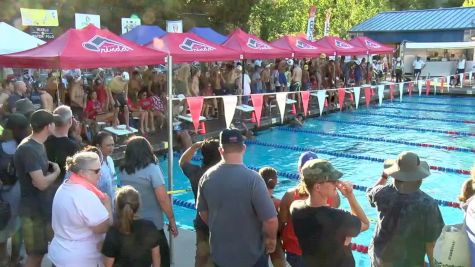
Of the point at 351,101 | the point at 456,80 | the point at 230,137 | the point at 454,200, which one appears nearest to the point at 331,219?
the point at 230,137

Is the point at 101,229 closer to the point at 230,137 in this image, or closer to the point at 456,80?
the point at 230,137

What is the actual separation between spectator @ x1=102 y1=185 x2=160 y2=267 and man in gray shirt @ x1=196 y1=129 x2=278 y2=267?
43 centimetres

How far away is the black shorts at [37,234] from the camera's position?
160 inches

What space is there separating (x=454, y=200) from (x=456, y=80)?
17.2 meters

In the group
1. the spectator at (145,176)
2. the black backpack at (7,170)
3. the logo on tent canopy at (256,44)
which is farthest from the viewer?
the logo on tent canopy at (256,44)

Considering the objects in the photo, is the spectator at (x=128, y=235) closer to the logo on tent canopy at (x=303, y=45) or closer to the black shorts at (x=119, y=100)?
the black shorts at (x=119, y=100)

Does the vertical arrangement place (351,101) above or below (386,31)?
below

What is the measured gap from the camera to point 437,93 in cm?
2230

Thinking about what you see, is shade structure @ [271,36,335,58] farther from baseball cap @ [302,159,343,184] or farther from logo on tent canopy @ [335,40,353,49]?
baseball cap @ [302,159,343,184]

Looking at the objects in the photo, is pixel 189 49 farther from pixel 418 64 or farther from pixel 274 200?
pixel 418 64

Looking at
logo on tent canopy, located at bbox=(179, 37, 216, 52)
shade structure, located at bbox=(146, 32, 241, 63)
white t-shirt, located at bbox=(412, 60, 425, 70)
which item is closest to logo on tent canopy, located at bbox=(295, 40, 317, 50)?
shade structure, located at bbox=(146, 32, 241, 63)

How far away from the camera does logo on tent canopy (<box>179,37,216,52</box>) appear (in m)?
11.9

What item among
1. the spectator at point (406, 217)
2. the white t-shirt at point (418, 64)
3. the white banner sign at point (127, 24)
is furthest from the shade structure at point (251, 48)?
the white t-shirt at point (418, 64)

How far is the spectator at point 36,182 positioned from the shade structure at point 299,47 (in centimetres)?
1181
